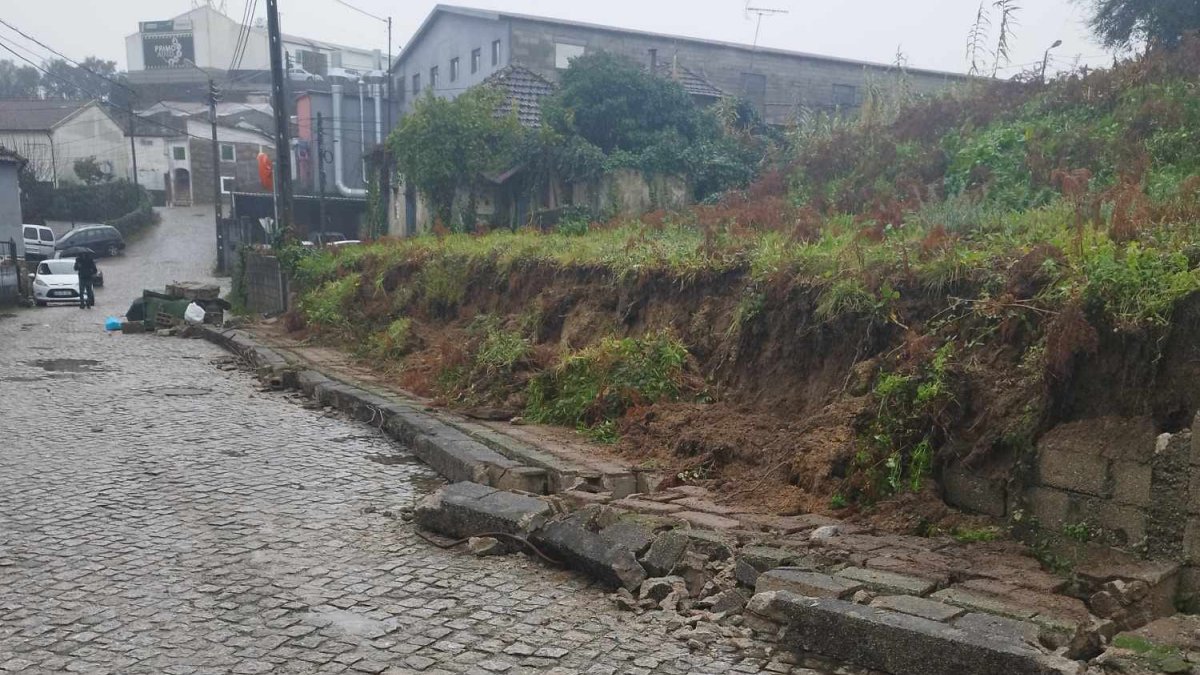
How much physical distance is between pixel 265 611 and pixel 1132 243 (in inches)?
213

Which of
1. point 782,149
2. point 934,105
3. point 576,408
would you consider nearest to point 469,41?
point 782,149

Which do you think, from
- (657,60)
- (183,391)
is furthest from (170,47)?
(183,391)

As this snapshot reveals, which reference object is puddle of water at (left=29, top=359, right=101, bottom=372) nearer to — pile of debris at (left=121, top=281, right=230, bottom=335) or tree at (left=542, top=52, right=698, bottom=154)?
pile of debris at (left=121, top=281, right=230, bottom=335)

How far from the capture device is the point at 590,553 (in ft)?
18.6

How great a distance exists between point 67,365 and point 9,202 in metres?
18.3

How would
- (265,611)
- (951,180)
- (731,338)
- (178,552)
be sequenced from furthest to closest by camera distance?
(951,180)
(731,338)
(178,552)
(265,611)

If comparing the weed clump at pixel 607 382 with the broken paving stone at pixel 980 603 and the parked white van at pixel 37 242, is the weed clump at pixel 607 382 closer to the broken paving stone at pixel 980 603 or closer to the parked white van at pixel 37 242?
the broken paving stone at pixel 980 603

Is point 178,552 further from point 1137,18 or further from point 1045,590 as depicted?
point 1137,18

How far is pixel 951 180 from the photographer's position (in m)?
13.7

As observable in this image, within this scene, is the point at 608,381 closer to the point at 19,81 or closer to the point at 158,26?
the point at 158,26

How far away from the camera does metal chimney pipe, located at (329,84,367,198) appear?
45938 mm

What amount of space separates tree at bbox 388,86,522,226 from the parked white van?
23.0 m

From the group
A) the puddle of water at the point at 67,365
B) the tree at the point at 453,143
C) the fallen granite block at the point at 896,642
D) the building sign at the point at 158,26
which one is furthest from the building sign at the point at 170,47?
the fallen granite block at the point at 896,642

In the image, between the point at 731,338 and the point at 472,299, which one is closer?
the point at 731,338
